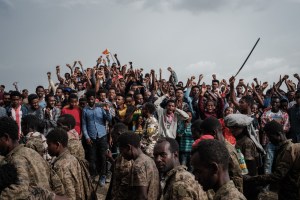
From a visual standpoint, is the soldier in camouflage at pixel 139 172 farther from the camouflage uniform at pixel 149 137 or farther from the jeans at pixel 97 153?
the jeans at pixel 97 153

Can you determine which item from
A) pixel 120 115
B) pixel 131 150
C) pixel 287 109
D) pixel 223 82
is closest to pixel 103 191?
pixel 120 115

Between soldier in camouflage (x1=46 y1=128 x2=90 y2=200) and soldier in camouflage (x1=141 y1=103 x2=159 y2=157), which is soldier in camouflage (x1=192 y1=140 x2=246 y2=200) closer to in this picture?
soldier in camouflage (x1=46 y1=128 x2=90 y2=200)

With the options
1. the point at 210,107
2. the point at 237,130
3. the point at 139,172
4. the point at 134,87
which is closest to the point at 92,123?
the point at 210,107

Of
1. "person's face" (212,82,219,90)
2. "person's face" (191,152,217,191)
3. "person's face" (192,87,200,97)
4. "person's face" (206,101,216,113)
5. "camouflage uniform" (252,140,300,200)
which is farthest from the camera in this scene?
"person's face" (212,82,219,90)

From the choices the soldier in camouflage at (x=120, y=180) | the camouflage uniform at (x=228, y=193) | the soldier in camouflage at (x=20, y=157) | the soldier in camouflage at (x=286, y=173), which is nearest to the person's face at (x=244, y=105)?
the soldier in camouflage at (x=286, y=173)

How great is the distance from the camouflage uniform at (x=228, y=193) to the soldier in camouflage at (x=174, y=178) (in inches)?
25.0

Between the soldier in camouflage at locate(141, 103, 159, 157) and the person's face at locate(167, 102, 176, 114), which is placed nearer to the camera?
the soldier in camouflage at locate(141, 103, 159, 157)

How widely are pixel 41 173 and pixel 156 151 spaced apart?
1.36m

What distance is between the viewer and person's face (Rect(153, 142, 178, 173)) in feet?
13.8

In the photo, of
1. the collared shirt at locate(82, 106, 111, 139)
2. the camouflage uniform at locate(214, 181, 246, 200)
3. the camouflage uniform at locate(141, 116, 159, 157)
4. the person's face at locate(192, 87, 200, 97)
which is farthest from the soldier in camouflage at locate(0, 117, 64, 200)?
the person's face at locate(192, 87, 200, 97)

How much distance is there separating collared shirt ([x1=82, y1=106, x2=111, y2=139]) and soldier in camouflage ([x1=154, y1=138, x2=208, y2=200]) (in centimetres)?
519

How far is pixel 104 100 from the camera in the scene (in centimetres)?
1023

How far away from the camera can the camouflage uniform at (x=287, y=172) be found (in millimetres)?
4871

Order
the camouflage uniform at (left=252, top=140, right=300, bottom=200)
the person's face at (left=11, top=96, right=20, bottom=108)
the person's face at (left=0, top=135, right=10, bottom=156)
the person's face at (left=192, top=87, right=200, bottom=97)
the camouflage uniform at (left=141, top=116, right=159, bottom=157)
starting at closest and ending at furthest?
the person's face at (left=0, top=135, right=10, bottom=156), the camouflage uniform at (left=252, top=140, right=300, bottom=200), the camouflage uniform at (left=141, top=116, right=159, bottom=157), the person's face at (left=11, top=96, right=20, bottom=108), the person's face at (left=192, top=87, right=200, bottom=97)
